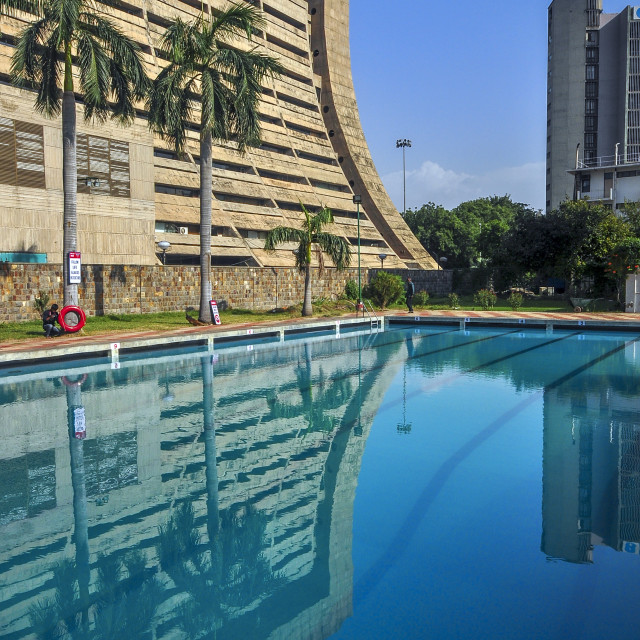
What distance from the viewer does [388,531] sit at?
5.99 meters

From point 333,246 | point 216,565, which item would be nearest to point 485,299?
point 333,246

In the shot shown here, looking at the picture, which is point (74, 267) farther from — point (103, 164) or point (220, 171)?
point (220, 171)

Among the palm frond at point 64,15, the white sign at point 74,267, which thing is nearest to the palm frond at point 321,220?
the white sign at point 74,267

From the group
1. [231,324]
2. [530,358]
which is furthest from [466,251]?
[530,358]

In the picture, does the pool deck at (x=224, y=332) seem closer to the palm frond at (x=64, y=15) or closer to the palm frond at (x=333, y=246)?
the palm frond at (x=333, y=246)

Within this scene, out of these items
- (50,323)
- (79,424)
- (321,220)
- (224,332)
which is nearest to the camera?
(79,424)

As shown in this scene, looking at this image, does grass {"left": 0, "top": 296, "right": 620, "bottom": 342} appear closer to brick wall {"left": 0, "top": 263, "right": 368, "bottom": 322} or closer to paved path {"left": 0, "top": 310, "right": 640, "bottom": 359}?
brick wall {"left": 0, "top": 263, "right": 368, "bottom": 322}

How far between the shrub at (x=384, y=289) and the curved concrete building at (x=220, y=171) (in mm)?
11439

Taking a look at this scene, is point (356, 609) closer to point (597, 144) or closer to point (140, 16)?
point (140, 16)

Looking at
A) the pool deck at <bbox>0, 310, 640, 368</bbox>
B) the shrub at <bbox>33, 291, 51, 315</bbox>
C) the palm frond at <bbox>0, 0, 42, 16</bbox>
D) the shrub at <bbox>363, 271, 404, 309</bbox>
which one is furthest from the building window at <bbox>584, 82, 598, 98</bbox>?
the shrub at <bbox>33, 291, 51, 315</bbox>

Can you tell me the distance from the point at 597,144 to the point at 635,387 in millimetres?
76928

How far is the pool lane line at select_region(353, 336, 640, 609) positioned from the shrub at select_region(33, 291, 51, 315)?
689 inches

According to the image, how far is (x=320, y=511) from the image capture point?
21.1ft

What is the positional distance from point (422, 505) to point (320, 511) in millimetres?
1092
